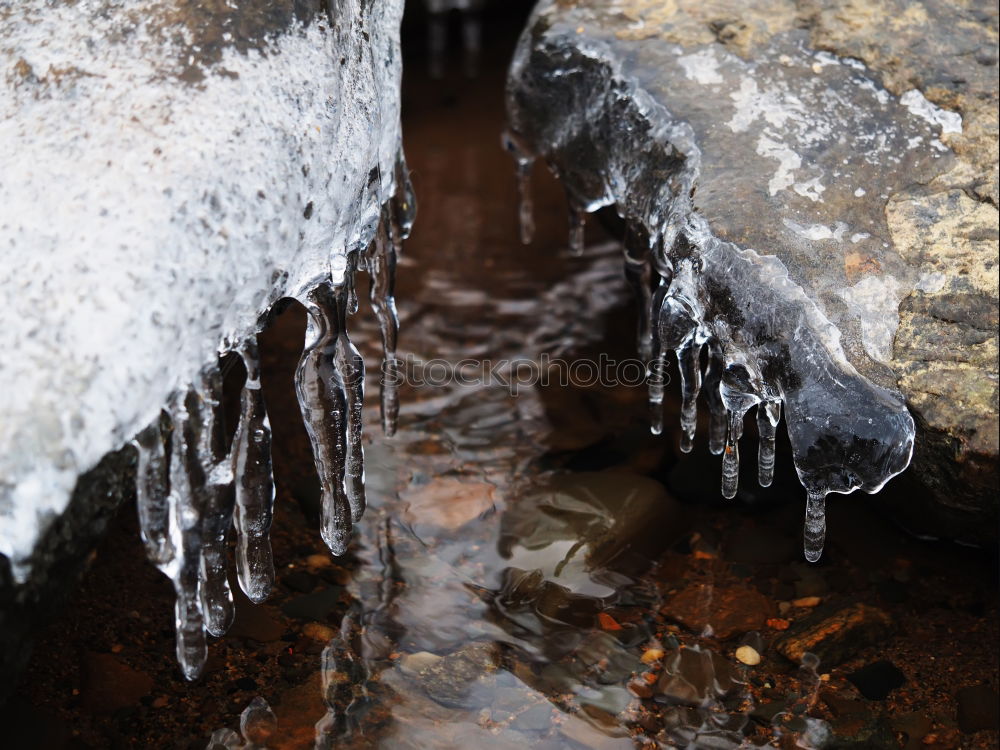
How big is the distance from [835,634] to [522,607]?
0.74 meters

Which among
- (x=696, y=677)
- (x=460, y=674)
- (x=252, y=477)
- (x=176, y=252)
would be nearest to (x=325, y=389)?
(x=252, y=477)

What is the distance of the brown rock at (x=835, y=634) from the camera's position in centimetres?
241

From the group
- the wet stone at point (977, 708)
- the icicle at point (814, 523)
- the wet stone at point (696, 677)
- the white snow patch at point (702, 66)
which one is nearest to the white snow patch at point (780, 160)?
the white snow patch at point (702, 66)

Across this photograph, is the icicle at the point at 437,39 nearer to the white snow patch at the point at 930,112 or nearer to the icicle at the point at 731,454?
the white snow patch at the point at 930,112

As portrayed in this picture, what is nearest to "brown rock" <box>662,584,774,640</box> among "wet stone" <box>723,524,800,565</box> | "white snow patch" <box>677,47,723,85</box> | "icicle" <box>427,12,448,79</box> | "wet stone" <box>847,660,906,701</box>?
"wet stone" <box>723,524,800,565</box>

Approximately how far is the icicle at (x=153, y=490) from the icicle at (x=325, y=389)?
38 cm

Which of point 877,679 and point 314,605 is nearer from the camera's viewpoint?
point 877,679

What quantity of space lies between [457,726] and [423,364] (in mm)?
1568

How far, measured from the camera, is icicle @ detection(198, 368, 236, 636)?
1.92 meters

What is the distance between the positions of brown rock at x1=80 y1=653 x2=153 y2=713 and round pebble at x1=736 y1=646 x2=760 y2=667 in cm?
131

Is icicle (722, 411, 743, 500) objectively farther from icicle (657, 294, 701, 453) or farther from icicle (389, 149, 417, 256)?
icicle (389, 149, 417, 256)

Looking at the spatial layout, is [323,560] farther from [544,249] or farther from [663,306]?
[544,249]

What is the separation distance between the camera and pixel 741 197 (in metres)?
2.46

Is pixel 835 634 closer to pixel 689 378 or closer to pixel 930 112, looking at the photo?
pixel 689 378
